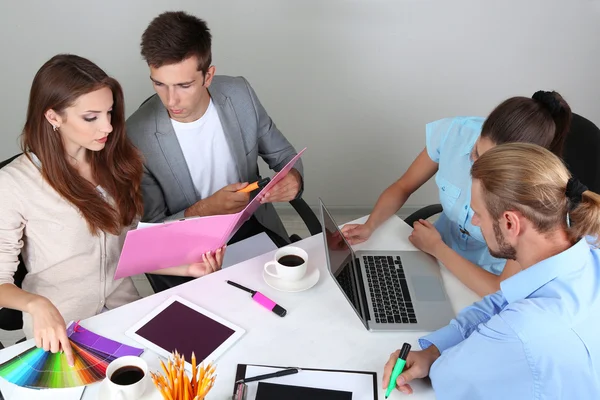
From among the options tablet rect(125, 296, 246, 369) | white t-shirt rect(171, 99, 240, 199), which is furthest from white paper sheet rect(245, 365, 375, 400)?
white t-shirt rect(171, 99, 240, 199)

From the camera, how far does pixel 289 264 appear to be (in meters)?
1.63

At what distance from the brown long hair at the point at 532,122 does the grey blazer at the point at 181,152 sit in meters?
0.82

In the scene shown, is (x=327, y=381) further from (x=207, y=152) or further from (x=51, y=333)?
(x=207, y=152)

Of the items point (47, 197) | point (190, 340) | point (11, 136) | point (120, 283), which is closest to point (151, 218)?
point (120, 283)

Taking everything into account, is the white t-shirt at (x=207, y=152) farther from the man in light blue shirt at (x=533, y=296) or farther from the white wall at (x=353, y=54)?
the man in light blue shirt at (x=533, y=296)

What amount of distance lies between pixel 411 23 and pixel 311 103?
600 mm

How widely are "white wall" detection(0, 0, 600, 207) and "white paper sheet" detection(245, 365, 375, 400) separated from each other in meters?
1.71

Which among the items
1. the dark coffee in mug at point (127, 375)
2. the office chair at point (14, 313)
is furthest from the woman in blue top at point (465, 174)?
the office chair at point (14, 313)

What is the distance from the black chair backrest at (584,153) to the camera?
1792 millimetres

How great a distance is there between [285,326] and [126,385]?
43 centimetres

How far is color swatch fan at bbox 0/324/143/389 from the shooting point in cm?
128

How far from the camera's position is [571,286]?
1.15m

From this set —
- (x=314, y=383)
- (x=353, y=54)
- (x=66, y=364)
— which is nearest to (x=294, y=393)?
(x=314, y=383)

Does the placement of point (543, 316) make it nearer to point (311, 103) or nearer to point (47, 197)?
point (47, 197)
